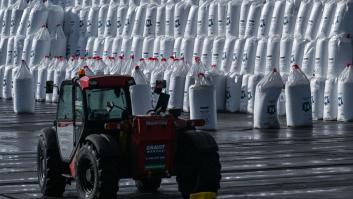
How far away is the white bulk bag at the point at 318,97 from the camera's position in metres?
27.7

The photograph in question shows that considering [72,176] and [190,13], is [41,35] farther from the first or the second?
[72,176]

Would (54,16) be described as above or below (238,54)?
above

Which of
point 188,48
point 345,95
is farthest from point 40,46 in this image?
point 345,95

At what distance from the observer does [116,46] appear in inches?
1458

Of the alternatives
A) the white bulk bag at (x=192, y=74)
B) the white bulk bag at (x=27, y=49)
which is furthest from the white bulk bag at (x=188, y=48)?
the white bulk bag at (x=27, y=49)

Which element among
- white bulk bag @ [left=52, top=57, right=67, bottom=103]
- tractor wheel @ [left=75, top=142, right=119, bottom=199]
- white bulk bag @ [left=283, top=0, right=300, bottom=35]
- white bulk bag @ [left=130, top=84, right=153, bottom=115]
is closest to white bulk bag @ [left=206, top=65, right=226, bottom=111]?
white bulk bag @ [left=283, top=0, right=300, bottom=35]

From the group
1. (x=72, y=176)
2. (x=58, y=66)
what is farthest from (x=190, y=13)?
(x=72, y=176)

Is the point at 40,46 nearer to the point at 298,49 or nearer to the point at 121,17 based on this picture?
the point at 121,17

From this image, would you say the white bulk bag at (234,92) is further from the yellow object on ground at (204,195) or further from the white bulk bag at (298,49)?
the yellow object on ground at (204,195)

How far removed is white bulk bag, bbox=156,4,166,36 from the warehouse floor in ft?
27.4

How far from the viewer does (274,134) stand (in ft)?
76.2

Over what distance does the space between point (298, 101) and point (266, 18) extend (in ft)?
20.1

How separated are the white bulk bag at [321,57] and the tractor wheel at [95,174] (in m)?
16.7

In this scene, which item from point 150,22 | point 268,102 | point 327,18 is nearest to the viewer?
point 268,102
